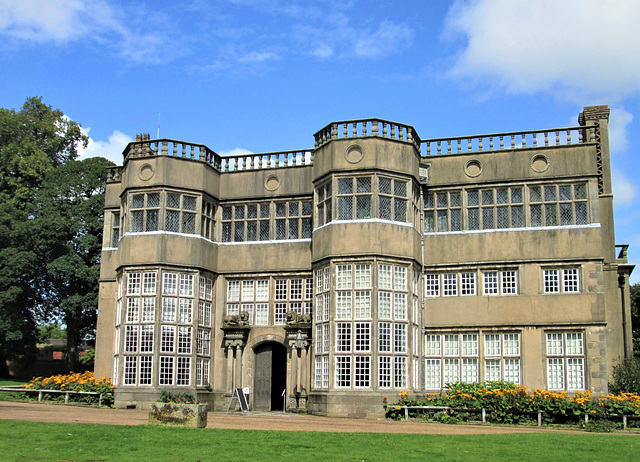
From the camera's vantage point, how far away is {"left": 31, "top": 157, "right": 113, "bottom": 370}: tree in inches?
1601

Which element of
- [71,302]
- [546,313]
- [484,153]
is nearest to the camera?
[546,313]

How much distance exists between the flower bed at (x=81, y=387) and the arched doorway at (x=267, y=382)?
558cm

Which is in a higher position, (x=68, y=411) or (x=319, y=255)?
(x=319, y=255)

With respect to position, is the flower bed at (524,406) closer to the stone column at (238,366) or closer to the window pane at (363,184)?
the stone column at (238,366)

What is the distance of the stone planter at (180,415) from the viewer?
18.3m

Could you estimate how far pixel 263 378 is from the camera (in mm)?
29125

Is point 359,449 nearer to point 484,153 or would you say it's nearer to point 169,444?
point 169,444

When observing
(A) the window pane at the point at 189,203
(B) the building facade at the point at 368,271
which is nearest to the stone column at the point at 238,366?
(B) the building facade at the point at 368,271

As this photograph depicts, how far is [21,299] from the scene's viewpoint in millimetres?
42469

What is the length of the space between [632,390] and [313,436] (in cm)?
1296

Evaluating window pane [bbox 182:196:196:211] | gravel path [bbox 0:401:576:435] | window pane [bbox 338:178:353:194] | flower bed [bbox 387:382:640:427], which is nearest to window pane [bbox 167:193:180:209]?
window pane [bbox 182:196:196:211]

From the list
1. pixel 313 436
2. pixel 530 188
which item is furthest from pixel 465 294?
pixel 313 436

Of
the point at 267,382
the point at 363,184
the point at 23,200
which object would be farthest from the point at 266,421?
the point at 23,200

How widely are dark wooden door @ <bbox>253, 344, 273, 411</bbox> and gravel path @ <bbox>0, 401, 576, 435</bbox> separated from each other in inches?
134
